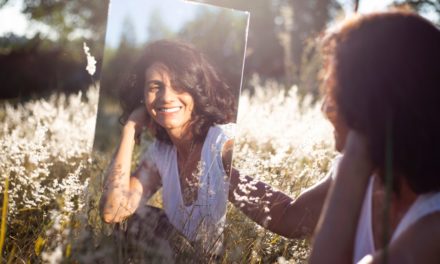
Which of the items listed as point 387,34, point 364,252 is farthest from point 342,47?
point 364,252

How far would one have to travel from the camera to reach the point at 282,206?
237 centimetres

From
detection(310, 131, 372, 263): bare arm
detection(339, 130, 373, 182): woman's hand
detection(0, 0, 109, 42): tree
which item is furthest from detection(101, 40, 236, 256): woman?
detection(0, 0, 109, 42): tree

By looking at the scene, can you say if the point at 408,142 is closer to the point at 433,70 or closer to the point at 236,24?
the point at 433,70

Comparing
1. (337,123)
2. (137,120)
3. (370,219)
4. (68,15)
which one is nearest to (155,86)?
(137,120)

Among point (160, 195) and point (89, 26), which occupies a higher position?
point (89, 26)

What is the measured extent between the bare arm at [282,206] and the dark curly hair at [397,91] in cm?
72

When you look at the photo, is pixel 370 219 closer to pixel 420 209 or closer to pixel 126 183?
pixel 420 209

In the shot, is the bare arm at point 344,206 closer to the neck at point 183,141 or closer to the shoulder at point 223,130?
the shoulder at point 223,130

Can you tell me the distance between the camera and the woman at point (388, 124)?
1.48m

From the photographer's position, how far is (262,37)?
1775cm

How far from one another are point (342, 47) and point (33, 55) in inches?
410

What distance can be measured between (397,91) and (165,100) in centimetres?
103

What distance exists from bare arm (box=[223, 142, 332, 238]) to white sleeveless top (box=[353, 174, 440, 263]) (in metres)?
0.47

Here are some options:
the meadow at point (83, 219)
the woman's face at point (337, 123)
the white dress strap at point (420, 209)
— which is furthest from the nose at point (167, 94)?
the white dress strap at point (420, 209)
